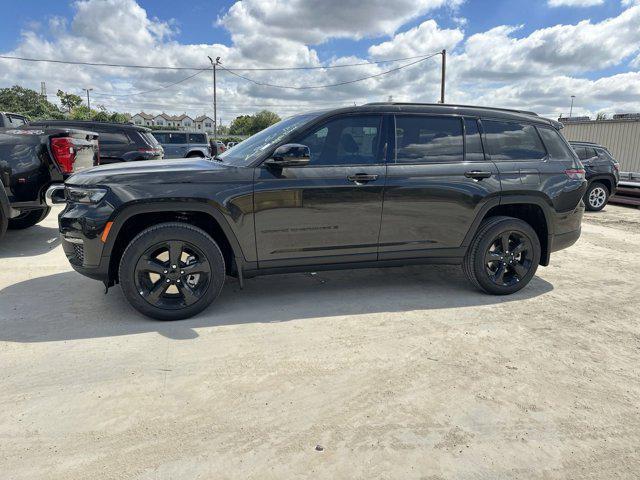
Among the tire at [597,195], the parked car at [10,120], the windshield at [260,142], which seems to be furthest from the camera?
the tire at [597,195]

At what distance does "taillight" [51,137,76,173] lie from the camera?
5664 mm

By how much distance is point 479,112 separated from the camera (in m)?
4.37

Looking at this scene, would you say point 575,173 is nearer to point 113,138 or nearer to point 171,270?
point 171,270

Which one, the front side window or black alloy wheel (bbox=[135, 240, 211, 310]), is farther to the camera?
the front side window

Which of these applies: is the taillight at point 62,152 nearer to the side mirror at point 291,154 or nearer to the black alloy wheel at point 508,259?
the side mirror at point 291,154

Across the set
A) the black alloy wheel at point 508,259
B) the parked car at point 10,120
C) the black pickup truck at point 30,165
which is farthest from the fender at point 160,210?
the parked car at point 10,120

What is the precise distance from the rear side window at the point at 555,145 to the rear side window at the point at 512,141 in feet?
0.24

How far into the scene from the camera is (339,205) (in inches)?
153

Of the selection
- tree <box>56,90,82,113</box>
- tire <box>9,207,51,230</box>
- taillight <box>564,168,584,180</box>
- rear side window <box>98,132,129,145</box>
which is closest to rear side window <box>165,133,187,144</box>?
rear side window <box>98,132,129,145</box>

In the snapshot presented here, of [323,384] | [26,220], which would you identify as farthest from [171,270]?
[26,220]

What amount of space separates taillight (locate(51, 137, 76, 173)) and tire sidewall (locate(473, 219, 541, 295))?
5061 millimetres

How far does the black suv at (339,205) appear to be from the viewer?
357 cm

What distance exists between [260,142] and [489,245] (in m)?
2.41

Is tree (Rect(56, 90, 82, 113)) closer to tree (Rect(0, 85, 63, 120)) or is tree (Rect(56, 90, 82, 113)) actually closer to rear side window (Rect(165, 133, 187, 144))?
tree (Rect(0, 85, 63, 120))
